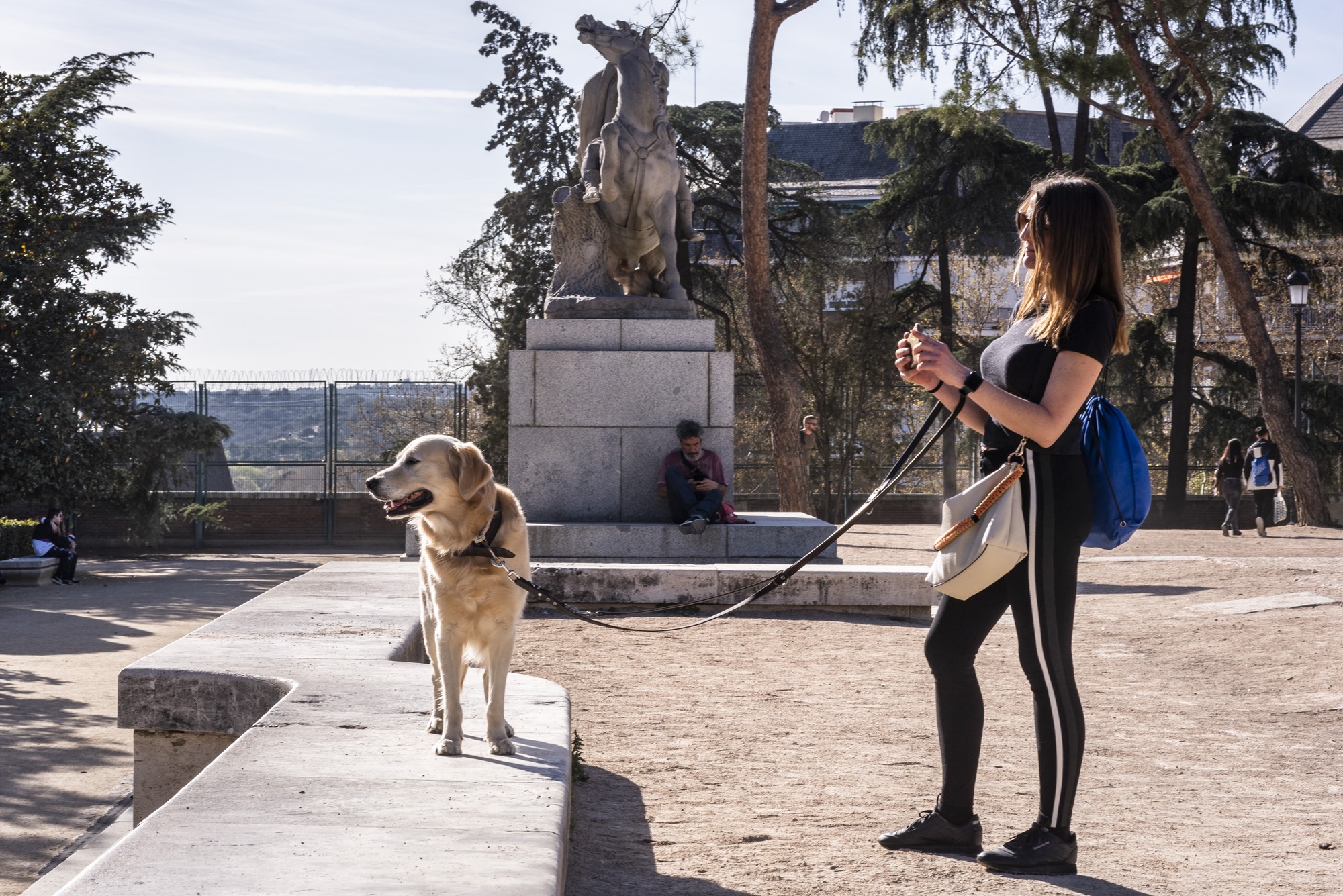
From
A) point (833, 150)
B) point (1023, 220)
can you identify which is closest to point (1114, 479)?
point (1023, 220)

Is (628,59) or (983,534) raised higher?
(628,59)

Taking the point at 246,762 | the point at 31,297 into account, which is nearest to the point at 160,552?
the point at 31,297

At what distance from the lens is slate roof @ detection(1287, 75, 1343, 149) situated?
44406 mm

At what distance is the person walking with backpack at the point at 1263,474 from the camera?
20938 mm

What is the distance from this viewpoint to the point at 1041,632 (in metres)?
3.52

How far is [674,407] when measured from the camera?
11391 mm

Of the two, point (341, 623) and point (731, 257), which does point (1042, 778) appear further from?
point (731, 257)

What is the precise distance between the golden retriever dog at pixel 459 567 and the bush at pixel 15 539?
→ 17.2 meters

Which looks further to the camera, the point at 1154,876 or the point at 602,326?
the point at 602,326

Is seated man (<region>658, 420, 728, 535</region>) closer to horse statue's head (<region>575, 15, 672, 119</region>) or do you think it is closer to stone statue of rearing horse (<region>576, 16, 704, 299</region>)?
stone statue of rearing horse (<region>576, 16, 704, 299</region>)

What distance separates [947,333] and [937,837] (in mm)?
25422

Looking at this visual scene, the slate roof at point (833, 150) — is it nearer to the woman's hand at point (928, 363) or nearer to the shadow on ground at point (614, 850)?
the shadow on ground at point (614, 850)

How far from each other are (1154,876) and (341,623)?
12.2ft

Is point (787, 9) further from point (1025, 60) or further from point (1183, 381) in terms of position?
point (1183, 381)
